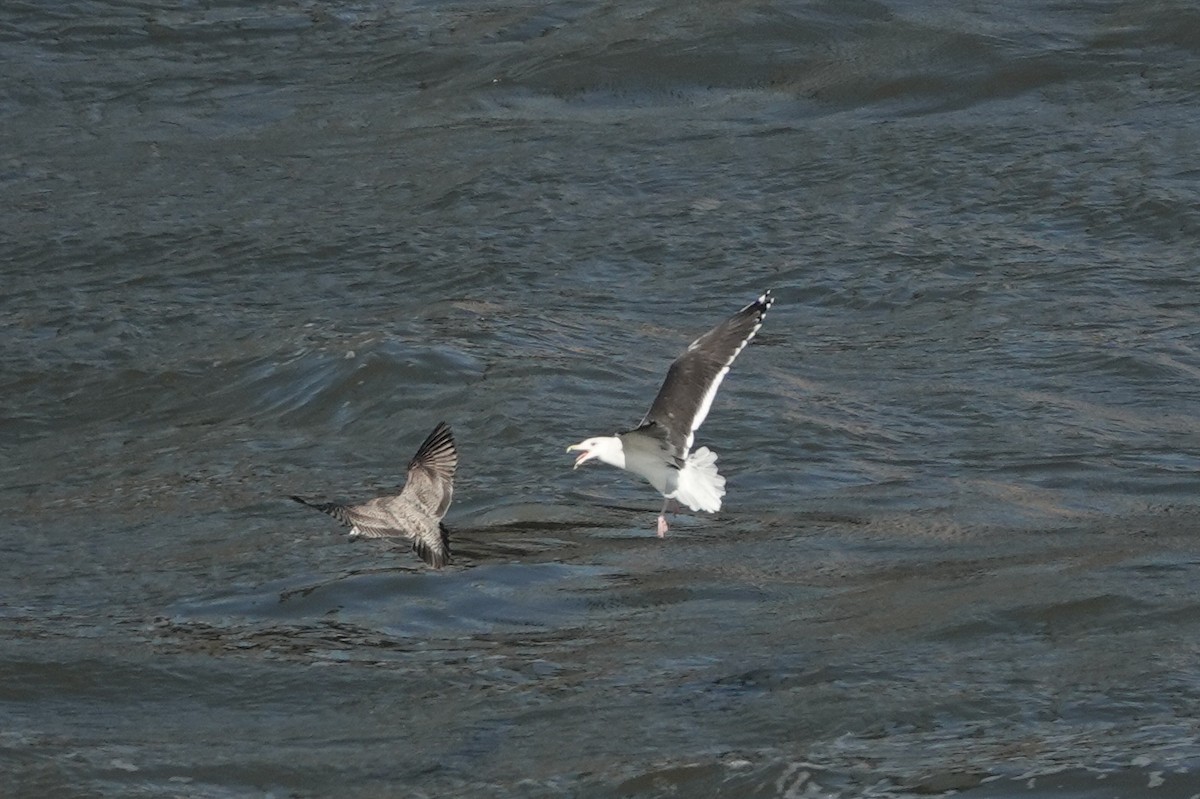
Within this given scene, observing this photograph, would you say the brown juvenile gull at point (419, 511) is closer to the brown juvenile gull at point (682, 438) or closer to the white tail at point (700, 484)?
the brown juvenile gull at point (682, 438)

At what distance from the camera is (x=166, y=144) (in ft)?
54.1

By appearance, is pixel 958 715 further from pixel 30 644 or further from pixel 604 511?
pixel 30 644

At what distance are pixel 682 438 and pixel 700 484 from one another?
24 centimetres

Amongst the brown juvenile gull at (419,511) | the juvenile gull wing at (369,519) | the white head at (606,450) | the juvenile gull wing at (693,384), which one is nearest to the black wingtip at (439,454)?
the brown juvenile gull at (419,511)

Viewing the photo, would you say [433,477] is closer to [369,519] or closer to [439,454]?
[439,454]

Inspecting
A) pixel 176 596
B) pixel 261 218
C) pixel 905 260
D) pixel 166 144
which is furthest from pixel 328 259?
pixel 176 596

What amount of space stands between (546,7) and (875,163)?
4.10 meters

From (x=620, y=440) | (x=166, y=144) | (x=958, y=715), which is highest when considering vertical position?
(x=166, y=144)

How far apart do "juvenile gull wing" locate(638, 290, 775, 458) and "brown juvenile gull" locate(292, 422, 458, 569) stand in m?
0.91

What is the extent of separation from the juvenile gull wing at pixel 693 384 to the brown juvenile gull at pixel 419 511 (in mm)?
913

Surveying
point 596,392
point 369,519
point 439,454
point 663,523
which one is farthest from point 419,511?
point 596,392

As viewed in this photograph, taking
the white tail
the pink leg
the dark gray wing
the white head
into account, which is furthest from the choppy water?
the dark gray wing

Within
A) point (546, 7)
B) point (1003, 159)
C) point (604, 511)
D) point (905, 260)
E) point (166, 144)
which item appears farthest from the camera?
point (546, 7)

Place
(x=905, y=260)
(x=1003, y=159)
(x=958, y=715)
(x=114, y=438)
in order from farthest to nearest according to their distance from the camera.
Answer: (x=1003, y=159) → (x=905, y=260) → (x=114, y=438) → (x=958, y=715)
